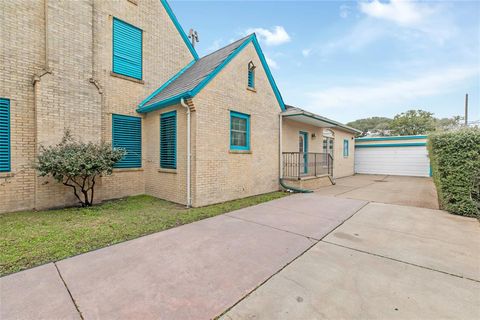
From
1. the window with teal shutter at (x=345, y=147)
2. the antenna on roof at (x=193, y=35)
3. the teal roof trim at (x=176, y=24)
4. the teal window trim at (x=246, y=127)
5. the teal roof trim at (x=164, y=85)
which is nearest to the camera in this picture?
the teal window trim at (x=246, y=127)

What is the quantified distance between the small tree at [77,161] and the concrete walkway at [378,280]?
18.3 feet

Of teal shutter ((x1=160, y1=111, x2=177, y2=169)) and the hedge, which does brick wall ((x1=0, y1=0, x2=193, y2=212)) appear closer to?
teal shutter ((x1=160, y1=111, x2=177, y2=169))

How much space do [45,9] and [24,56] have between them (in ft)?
5.21

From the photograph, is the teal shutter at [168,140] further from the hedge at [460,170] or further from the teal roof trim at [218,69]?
the hedge at [460,170]

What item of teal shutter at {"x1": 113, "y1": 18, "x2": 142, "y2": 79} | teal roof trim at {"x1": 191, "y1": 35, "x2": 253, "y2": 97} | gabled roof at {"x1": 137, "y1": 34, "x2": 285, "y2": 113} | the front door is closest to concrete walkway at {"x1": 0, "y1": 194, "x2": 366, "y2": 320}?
teal roof trim at {"x1": 191, "y1": 35, "x2": 253, "y2": 97}

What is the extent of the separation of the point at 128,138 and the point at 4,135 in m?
3.07

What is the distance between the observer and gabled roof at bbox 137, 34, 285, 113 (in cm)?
644

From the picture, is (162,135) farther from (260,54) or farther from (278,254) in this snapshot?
(278,254)

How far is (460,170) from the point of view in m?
5.47

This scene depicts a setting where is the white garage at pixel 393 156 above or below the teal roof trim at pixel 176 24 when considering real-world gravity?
below

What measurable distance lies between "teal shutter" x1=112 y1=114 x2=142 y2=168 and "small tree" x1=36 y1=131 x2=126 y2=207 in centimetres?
98

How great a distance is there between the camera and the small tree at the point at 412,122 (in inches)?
1223

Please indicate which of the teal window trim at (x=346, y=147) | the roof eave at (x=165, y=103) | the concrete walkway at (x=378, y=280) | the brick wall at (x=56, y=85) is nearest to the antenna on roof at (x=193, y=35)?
the brick wall at (x=56, y=85)

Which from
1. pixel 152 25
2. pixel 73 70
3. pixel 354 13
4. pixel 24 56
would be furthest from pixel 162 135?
pixel 354 13
